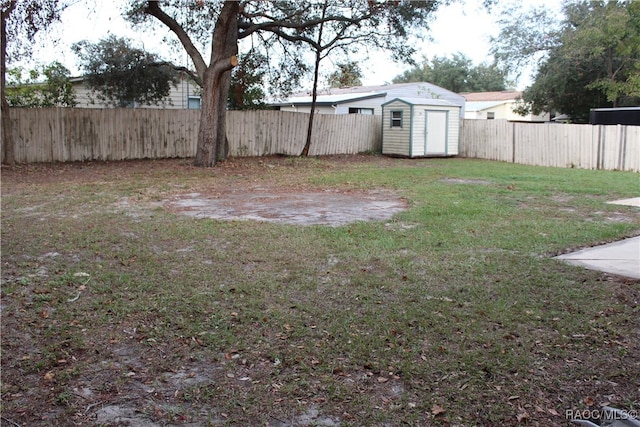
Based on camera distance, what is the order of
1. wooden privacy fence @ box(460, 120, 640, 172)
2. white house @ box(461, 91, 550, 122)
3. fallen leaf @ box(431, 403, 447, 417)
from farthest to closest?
white house @ box(461, 91, 550, 122), wooden privacy fence @ box(460, 120, 640, 172), fallen leaf @ box(431, 403, 447, 417)

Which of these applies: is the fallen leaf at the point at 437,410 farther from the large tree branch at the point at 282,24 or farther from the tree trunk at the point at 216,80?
the large tree branch at the point at 282,24

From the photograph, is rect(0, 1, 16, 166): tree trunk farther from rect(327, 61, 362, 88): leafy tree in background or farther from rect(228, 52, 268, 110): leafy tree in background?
rect(327, 61, 362, 88): leafy tree in background

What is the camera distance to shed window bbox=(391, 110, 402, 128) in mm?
19688

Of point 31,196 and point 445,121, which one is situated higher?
point 445,121

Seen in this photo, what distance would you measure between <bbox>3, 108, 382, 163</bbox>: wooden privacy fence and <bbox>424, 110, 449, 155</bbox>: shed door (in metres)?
2.52

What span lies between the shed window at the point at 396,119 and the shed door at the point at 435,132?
3.02 ft

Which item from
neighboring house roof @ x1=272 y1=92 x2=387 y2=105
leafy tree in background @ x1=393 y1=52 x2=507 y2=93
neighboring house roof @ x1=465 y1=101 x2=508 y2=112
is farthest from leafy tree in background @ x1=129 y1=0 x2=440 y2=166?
leafy tree in background @ x1=393 y1=52 x2=507 y2=93

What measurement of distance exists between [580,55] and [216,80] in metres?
15.7

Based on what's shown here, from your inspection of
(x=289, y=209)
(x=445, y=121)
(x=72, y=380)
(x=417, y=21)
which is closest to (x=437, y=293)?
(x=72, y=380)

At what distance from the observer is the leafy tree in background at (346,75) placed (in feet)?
59.5

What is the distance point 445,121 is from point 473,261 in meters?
15.2

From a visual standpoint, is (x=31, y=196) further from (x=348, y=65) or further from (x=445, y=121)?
(x=445, y=121)

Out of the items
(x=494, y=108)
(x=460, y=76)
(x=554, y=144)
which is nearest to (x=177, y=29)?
Answer: (x=554, y=144)

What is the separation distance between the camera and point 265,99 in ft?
66.6
